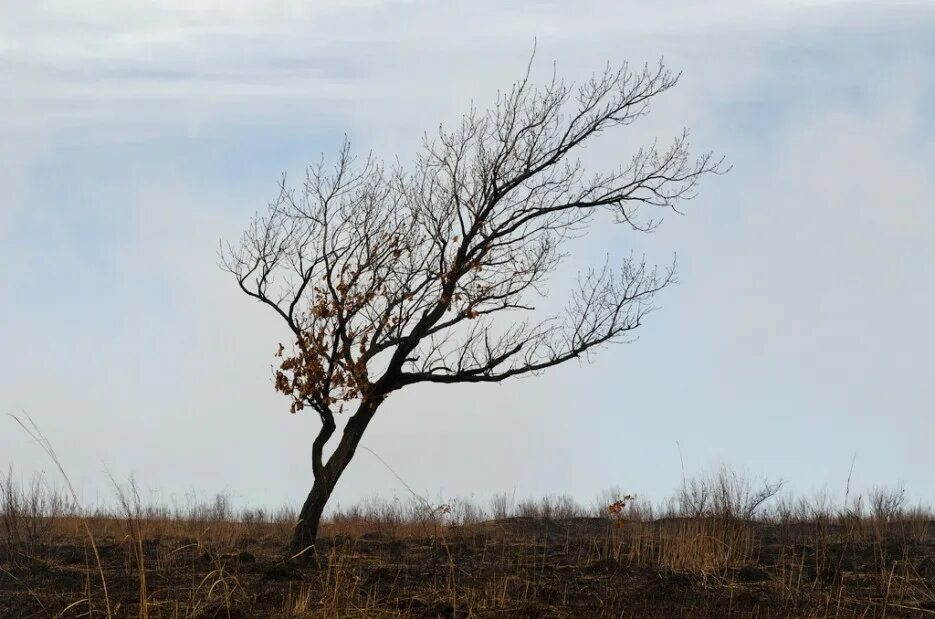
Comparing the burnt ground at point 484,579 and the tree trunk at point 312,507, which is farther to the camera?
the tree trunk at point 312,507

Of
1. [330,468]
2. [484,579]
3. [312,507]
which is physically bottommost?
[484,579]

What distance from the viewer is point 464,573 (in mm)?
10242

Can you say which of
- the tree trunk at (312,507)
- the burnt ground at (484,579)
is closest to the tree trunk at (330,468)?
the tree trunk at (312,507)

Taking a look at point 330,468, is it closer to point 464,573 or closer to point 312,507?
point 312,507

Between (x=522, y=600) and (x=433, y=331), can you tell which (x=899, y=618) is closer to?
(x=522, y=600)

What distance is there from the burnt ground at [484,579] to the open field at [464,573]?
26mm

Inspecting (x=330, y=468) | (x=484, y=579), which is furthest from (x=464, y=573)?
(x=330, y=468)

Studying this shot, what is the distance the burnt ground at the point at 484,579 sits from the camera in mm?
7832

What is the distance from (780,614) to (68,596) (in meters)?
6.18

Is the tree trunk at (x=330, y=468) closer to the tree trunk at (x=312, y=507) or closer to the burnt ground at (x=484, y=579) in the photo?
the tree trunk at (x=312, y=507)

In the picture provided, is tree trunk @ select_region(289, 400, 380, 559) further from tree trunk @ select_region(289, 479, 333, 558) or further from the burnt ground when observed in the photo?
the burnt ground

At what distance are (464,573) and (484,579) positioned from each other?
0.47 meters

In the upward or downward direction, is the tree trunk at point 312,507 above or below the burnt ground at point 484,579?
above

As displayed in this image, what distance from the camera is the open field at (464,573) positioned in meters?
7.87
